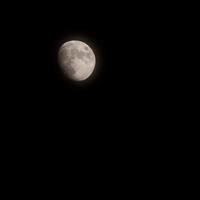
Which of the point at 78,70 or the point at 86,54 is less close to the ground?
the point at 86,54

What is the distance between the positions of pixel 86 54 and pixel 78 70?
1.47 feet

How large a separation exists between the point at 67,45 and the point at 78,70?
0.68 metres

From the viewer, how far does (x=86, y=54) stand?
20.3ft

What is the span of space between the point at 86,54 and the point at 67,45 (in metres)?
0.48

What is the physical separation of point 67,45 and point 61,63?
44 cm

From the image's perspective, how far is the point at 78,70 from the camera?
601cm

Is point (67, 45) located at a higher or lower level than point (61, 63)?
higher

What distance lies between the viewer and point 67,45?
6.24 m

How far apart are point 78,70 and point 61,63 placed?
0.44 m

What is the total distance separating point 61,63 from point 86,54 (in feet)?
1.92
